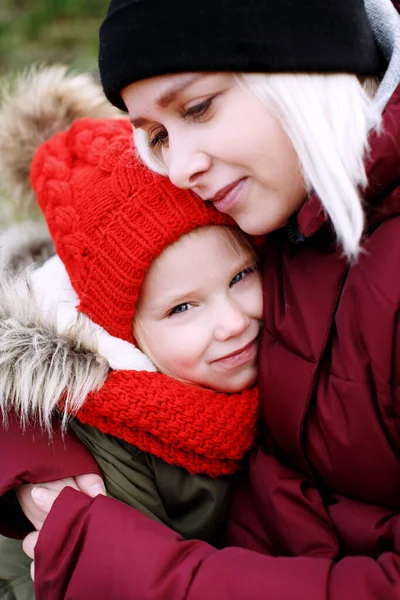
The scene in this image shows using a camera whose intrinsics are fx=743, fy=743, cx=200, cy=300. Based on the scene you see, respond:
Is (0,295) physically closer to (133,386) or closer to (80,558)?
(133,386)

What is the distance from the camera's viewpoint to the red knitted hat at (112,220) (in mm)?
1553

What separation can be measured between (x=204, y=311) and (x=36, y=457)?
472mm

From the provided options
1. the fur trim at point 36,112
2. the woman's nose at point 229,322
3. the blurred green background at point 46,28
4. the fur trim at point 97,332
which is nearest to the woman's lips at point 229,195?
the woman's nose at point 229,322

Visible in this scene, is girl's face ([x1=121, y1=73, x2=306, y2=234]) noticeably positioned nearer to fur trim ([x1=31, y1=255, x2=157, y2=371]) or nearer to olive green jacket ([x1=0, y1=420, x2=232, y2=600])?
fur trim ([x1=31, y1=255, x2=157, y2=371])

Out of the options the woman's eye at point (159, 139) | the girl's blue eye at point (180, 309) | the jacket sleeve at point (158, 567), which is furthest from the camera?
the girl's blue eye at point (180, 309)

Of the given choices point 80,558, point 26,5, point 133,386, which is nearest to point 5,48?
point 26,5

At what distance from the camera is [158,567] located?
1.36 meters

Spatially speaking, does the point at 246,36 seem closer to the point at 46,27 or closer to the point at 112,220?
the point at 112,220

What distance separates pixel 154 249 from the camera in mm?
1545

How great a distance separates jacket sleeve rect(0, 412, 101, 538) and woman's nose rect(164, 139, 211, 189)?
2.01 ft

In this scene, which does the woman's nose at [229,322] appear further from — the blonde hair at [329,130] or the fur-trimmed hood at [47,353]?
the blonde hair at [329,130]

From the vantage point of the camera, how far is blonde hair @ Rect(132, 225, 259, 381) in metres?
1.61

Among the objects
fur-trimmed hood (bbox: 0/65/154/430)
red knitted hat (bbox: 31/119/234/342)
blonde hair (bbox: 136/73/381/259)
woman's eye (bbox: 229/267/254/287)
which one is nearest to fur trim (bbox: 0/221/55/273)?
fur-trimmed hood (bbox: 0/65/154/430)

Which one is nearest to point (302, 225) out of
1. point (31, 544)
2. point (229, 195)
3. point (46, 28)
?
point (229, 195)
